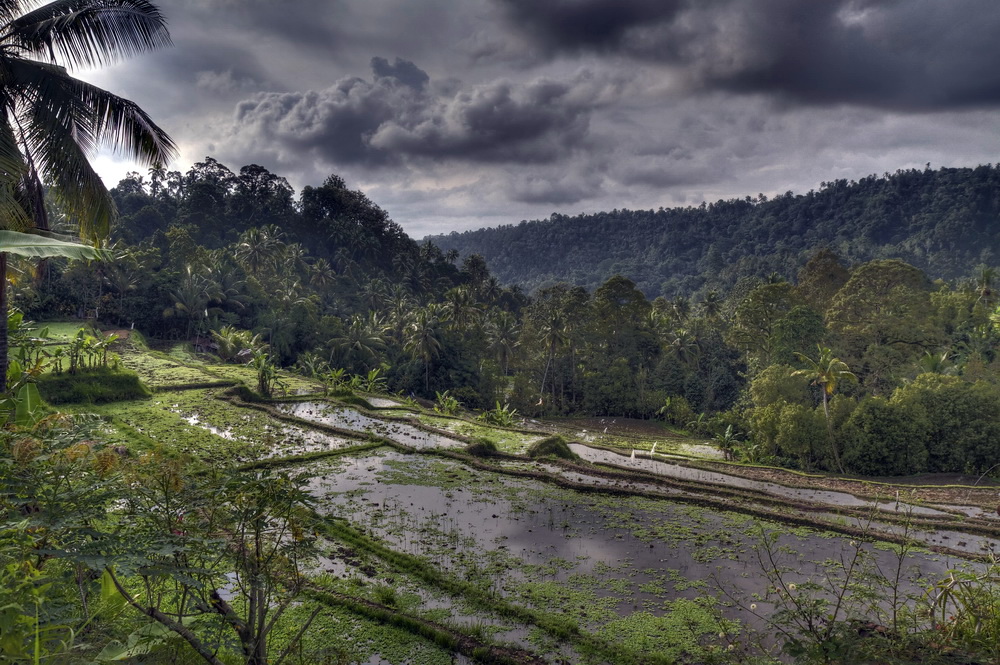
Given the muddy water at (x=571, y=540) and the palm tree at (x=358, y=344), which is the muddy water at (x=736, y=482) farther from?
the palm tree at (x=358, y=344)

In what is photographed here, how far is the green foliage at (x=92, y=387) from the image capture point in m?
20.8

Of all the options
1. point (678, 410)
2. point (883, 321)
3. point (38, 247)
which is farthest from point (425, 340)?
point (38, 247)

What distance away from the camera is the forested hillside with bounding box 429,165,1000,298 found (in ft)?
329

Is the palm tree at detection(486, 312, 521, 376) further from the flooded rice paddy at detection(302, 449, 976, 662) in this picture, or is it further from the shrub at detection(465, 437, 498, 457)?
the flooded rice paddy at detection(302, 449, 976, 662)

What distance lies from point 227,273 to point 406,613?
143ft

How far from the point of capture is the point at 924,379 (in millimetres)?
25641

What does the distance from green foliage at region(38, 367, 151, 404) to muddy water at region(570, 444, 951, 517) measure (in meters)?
20.3

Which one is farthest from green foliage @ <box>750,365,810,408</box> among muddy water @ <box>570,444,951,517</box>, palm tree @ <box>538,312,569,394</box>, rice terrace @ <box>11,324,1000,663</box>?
palm tree @ <box>538,312,569,394</box>

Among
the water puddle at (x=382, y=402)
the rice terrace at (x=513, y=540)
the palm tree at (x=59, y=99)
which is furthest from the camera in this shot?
the water puddle at (x=382, y=402)

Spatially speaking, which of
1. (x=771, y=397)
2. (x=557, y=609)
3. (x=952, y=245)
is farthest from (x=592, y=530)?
(x=952, y=245)

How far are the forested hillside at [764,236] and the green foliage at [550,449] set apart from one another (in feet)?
274

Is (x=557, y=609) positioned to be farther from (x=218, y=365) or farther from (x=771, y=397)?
(x=218, y=365)

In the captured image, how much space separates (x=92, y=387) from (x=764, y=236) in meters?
145

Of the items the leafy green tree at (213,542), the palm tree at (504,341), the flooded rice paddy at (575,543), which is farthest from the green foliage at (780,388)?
the leafy green tree at (213,542)
